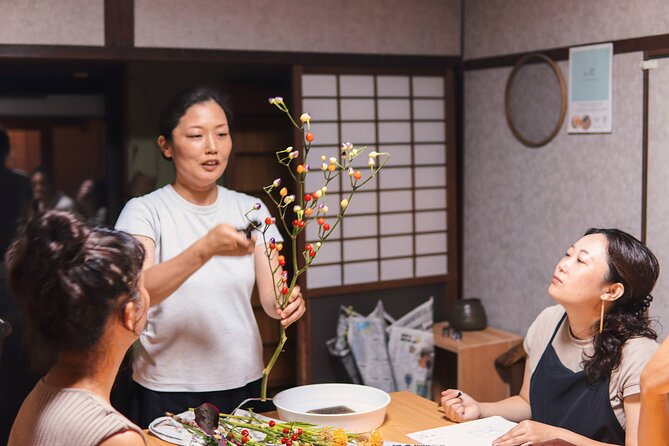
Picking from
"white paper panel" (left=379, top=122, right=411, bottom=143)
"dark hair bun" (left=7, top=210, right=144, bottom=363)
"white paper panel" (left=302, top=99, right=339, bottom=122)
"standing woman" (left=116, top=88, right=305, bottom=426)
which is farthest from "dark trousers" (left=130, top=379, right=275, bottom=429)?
"white paper panel" (left=379, top=122, right=411, bottom=143)

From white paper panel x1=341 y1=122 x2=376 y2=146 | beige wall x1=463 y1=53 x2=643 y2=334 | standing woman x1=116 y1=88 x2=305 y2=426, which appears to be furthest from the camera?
white paper panel x1=341 y1=122 x2=376 y2=146

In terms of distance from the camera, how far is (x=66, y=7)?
146 inches

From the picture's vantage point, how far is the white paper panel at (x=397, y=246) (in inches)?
181

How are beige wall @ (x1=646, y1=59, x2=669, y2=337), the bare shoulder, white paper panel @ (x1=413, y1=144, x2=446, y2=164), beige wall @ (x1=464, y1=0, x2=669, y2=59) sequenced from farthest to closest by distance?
white paper panel @ (x1=413, y1=144, x2=446, y2=164) < beige wall @ (x1=464, y1=0, x2=669, y2=59) < beige wall @ (x1=646, y1=59, x2=669, y2=337) < the bare shoulder

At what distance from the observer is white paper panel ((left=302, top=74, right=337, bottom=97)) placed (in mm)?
4281

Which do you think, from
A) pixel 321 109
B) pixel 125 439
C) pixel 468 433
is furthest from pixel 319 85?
pixel 125 439

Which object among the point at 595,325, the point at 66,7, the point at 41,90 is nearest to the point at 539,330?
the point at 595,325

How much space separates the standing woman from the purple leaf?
604 millimetres

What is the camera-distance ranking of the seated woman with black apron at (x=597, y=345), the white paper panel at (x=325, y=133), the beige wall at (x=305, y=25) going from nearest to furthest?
the seated woman with black apron at (x=597, y=345)
the beige wall at (x=305, y=25)
the white paper panel at (x=325, y=133)

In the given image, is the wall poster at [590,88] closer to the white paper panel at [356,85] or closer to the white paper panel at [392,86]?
the white paper panel at [392,86]

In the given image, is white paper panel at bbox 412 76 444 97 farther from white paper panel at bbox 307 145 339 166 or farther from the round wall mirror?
white paper panel at bbox 307 145 339 166

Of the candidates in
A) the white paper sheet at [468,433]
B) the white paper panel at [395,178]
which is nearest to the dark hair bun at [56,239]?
the white paper sheet at [468,433]

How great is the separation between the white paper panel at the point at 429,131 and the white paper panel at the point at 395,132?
0.17 ft

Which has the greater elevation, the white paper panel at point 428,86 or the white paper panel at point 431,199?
the white paper panel at point 428,86
